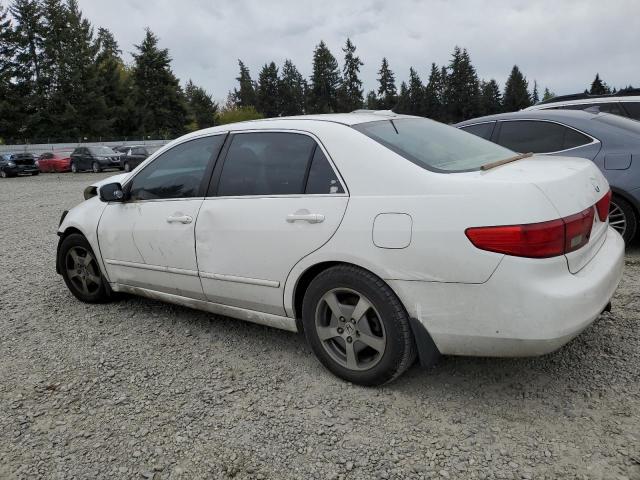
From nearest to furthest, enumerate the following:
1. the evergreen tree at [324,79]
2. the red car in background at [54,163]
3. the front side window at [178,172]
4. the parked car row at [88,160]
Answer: the front side window at [178,172] → the parked car row at [88,160] → the red car in background at [54,163] → the evergreen tree at [324,79]

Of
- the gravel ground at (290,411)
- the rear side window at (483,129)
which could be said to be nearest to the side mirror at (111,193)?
the gravel ground at (290,411)

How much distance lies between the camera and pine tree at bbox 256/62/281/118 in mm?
97875

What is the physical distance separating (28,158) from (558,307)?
3160 centimetres

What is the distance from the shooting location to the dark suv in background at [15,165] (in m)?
27.6

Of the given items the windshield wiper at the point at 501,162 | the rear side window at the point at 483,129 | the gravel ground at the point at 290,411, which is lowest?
the gravel ground at the point at 290,411

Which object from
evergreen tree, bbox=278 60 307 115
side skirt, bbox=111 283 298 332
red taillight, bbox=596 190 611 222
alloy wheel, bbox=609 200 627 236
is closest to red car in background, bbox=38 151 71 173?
side skirt, bbox=111 283 298 332

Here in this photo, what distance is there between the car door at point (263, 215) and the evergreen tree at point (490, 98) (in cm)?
10112

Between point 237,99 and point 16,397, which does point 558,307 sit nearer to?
point 16,397

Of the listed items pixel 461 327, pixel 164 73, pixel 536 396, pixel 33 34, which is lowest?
pixel 536 396

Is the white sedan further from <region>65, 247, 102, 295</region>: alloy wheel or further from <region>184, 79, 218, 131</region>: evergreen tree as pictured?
<region>184, 79, 218, 131</region>: evergreen tree

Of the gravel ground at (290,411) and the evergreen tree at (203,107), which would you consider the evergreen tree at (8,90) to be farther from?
the gravel ground at (290,411)

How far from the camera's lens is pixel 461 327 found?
2.46m

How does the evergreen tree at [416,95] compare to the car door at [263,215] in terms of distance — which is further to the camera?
the evergreen tree at [416,95]

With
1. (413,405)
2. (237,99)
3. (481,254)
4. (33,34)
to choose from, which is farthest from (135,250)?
(237,99)
